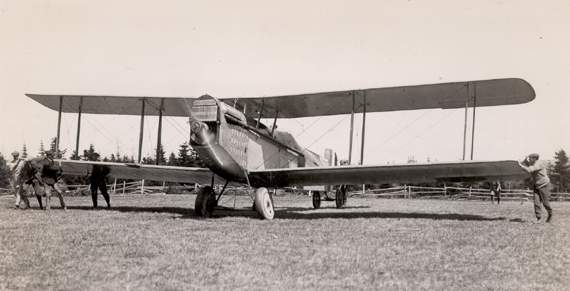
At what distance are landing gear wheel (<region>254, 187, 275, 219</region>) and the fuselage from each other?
83 centimetres

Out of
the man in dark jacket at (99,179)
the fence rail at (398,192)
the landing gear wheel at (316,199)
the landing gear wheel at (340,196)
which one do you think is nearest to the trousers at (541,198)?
the landing gear wheel at (340,196)

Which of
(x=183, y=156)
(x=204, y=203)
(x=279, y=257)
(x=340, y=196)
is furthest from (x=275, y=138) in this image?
(x=183, y=156)

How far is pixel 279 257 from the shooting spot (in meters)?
5.72

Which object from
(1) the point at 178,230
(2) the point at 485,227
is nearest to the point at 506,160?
(2) the point at 485,227

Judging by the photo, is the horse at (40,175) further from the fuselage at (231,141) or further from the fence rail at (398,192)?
the fence rail at (398,192)

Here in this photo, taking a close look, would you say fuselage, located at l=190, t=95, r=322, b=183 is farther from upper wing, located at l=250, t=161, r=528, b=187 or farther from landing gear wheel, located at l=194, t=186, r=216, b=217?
landing gear wheel, located at l=194, t=186, r=216, b=217

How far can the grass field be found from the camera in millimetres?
4492

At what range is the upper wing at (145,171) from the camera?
13555 millimetres

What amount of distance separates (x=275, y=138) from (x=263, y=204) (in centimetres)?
330

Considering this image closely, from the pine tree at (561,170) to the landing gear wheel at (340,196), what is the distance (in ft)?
202

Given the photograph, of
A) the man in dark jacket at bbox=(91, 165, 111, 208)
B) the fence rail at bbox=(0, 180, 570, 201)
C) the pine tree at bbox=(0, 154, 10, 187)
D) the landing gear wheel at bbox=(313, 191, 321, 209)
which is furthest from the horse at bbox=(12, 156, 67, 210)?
the pine tree at bbox=(0, 154, 10, 187)

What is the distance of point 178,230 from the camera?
831cm

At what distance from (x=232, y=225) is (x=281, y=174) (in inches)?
120

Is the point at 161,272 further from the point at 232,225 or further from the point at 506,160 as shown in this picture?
the point at 506,160
